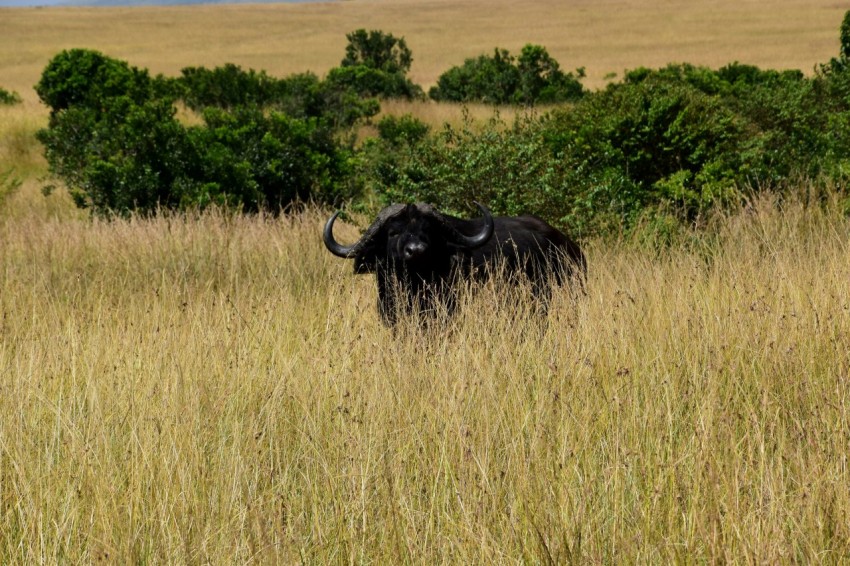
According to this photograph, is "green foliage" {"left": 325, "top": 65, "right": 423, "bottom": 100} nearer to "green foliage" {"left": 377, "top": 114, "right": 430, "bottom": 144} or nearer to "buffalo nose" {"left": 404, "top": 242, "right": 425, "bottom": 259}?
"green foliage" {"left": 377, "top": 114, "right": 430, "bottom": 144}

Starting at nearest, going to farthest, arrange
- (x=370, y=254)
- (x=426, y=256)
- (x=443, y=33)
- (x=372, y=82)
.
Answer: (x=426, y=256) < (x=370, y=254) < (x=372, y=82) < (x=443, y=33)

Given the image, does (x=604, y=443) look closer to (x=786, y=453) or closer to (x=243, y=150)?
(x=786, y=453)

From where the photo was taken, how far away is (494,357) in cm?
482

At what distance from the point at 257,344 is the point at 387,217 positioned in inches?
63.1

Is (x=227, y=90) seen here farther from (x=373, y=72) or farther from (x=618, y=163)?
(x=618, y=163)

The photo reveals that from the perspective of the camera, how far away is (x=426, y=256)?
6.82 metres

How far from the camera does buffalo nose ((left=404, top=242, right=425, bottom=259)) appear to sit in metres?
6.58

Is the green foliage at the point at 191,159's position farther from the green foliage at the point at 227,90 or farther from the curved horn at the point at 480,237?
the green foliage at the point at 227,90

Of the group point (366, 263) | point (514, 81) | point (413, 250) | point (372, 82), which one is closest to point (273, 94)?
point (372, 82)

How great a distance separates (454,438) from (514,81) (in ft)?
90.1

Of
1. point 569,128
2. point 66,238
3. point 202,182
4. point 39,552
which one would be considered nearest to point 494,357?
point 39,552

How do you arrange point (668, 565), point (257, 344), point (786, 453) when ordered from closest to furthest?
1. point (668, 565)
2. point (786, 453)
3. point (257, 344)

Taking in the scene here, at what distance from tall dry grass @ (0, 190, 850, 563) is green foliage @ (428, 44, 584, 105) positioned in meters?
23.4

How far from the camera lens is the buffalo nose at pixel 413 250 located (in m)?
6.58
